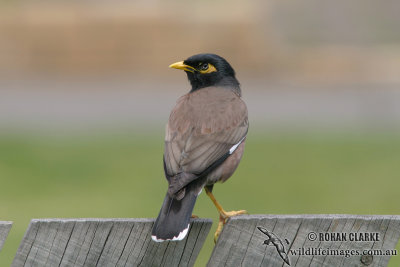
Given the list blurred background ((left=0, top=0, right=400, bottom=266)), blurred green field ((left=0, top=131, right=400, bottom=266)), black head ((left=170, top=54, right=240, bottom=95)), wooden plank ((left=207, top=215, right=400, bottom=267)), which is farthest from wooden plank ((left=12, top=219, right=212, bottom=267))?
blurred background ((left=0, top=0, right=400, bottom=266))

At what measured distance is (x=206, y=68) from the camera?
21.3ft

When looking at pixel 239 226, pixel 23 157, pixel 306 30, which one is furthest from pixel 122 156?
pixel 306 30

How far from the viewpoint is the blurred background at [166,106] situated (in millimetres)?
11578

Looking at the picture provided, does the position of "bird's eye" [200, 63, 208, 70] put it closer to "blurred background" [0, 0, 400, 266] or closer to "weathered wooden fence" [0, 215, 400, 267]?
"weathered wooden fence" [0, 215, 400, 267]

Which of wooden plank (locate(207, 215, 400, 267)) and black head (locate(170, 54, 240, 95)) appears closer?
wooden plank (locate(207, 215, 400, 267))

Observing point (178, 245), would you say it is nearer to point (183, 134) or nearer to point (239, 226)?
point (239, 226)

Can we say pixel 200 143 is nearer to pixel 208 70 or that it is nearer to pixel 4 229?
pixel 208 70

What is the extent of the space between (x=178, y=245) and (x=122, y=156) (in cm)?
961

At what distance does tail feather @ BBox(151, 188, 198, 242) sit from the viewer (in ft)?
14.3

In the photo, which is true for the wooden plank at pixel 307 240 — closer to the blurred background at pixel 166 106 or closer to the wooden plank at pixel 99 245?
the wooden plank at pixel 99 245

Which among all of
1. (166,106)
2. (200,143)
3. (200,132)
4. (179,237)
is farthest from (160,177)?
(179,237)

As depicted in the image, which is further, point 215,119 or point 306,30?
point 306,30

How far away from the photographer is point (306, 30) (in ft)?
89.7

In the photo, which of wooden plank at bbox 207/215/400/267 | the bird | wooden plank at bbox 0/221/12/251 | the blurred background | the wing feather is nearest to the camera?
wooden plank at bbox 0/221/12/251
